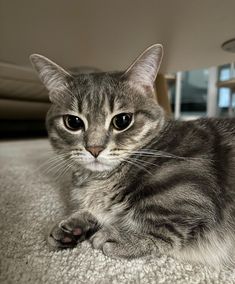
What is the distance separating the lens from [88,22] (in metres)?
1.45

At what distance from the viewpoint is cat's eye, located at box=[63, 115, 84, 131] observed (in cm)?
86

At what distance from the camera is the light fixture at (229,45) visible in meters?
1.67

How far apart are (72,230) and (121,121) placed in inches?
12.1

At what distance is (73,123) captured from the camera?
0.87 metres

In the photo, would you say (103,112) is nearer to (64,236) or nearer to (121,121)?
(121,121)

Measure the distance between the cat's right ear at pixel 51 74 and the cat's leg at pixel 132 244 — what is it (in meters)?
0.48

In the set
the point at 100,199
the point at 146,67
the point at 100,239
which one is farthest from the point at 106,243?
the point at 146,67

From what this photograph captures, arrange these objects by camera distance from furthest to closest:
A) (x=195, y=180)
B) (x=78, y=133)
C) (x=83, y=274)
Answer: (x=78, y=133)
(x=195, y=180)
(x=83, y=274)

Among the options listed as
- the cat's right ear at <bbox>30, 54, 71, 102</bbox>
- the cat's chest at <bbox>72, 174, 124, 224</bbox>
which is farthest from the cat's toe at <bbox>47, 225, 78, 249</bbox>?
the cat's right ear at <bbox>30, 54, 71, 102</bbox>

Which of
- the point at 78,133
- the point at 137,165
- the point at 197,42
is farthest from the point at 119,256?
the point at 197,42

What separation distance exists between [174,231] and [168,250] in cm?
4

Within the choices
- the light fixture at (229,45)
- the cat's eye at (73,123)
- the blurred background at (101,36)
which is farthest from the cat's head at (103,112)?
the light fixture at (229,45)

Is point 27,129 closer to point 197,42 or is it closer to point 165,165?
point 197,42

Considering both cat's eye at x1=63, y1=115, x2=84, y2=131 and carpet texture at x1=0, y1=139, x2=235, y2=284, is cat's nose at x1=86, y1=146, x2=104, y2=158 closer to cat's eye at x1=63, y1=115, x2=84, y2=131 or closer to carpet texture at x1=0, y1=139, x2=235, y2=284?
cat's eye at x1=63, y1=115, x2=84, y2=131
